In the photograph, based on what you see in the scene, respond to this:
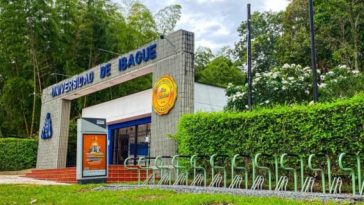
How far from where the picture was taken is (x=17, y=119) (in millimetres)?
22812

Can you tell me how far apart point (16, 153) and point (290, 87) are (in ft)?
45.2

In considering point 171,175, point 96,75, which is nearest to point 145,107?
point 96,75

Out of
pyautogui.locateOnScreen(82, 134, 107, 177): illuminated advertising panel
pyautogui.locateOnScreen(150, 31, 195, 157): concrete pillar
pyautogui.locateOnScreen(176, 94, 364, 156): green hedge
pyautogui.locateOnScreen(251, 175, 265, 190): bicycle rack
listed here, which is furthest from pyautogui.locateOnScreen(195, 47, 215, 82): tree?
pyautogui.locateOnScreen(251, 175, 265, 190): bicycle rack

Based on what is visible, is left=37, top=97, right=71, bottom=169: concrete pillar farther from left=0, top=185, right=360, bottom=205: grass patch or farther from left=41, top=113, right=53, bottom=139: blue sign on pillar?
left=0, top=185, right=360, bottom=205: grass patch

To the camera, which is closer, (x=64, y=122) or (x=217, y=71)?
(x=64, y=122)

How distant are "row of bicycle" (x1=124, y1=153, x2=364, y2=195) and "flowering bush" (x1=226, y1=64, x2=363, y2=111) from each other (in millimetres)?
5574

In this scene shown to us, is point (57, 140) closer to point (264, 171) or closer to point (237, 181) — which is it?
point (237, 181)

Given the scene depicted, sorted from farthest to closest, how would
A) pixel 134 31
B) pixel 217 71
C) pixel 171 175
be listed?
pixel 217 71 < pixel 134 31 < pixel 171 175

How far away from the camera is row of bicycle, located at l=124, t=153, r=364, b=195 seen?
7129 mm

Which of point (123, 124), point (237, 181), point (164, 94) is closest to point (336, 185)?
point (237, 181)

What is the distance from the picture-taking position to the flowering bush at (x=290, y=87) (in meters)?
14.4

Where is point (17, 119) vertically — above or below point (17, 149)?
above

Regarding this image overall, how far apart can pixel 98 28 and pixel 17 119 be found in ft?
23.3

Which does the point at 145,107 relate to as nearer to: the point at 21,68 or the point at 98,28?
the point at 98,28
